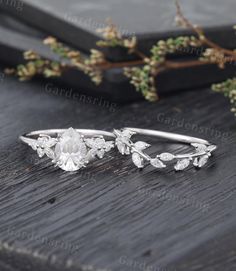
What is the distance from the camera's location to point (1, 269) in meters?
1.29

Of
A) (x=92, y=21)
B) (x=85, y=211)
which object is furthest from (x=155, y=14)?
(x=85, y=211)

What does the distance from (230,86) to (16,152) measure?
538 millimetres

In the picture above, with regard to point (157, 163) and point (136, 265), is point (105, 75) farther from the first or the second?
point (136, 265)

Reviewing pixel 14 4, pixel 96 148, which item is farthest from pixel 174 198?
pixel 14 4

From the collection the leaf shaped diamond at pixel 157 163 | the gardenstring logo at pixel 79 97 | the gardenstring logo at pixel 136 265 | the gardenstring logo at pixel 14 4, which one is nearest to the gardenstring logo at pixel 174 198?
the leaf shaped diamond at pixel 157 163

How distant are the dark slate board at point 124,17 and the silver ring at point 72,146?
30cm

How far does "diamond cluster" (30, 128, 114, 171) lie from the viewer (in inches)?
60.2

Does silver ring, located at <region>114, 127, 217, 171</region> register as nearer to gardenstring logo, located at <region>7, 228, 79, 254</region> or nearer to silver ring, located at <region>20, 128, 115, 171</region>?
silver ring, located at <region>20, 128, 115, 171</region>

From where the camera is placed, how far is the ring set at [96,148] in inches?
60.6

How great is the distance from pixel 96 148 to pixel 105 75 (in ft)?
1.05

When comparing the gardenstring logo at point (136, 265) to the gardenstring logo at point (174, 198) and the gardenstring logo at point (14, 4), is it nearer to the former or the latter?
the gardenstring logo at point (174, 198)

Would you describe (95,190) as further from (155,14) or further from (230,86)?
(155,14)

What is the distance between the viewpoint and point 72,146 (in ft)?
5.12

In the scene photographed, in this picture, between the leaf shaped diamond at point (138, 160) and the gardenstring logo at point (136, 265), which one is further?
the leaf shaped diamond at point (138, 160)
